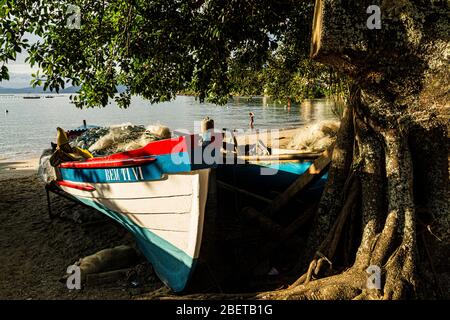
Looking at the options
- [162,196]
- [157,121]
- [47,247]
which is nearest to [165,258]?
[162,196]

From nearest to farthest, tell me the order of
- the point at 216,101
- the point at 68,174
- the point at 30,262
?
the point at 30,262 → the point at 68,174 → the point at 216,101

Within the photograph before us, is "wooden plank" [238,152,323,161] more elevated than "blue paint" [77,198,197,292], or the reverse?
"wooden plank" [238,152,323,161]

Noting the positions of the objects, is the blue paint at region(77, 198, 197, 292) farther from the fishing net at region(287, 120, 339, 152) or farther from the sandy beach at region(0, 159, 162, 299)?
the fishing net at region(287, 120, 339, 152)

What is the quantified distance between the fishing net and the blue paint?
453 cm

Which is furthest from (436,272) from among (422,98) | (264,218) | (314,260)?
(264,218)

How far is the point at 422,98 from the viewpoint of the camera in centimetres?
441

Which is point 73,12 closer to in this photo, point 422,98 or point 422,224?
point 422,98

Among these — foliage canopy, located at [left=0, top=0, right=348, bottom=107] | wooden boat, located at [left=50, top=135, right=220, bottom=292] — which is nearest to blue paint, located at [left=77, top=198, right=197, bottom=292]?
wooden boat, located at [left=50, top=135, right=220, bottom=292]

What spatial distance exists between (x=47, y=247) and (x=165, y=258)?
3363 mm

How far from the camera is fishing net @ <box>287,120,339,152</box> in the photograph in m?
9.00

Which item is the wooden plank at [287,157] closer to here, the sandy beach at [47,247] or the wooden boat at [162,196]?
the wooden boat at [162,196]

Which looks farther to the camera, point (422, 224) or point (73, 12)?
point (73, 12)
